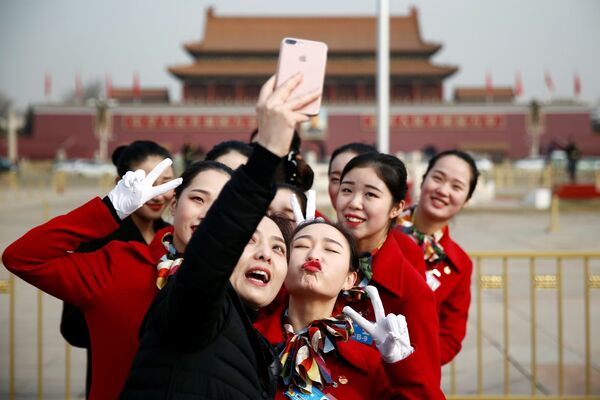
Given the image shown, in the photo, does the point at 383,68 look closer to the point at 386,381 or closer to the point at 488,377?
the point at 488,377

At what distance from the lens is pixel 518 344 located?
4910 millimetres

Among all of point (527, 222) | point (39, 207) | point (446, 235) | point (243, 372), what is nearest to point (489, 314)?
point (446, 235)

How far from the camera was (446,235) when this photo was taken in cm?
268

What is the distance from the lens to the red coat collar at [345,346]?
170 cm

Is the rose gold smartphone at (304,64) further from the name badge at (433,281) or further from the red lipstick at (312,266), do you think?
the name badge at (433,281)

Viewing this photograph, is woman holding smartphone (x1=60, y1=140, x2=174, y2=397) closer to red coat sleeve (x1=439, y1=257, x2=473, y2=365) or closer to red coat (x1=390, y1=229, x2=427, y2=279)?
red coat (x1=390, y1=229, x2=427, y2=279)

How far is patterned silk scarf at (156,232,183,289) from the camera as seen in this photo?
1.73m

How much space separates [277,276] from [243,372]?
1.11ft

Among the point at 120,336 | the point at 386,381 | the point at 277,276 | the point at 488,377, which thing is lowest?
the point at 488,377

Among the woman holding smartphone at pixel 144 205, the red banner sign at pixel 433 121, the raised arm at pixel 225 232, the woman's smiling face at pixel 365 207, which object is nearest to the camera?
the raised arm at pixel 225 232

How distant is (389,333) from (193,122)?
111 feet

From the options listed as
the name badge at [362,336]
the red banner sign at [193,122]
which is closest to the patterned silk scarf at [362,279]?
the name badge at [362,336]

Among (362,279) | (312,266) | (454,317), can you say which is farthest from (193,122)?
(312,266)

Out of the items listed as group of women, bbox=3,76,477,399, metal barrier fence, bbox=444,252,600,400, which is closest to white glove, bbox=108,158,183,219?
Result: group of women, bbox=3,76,477,399
